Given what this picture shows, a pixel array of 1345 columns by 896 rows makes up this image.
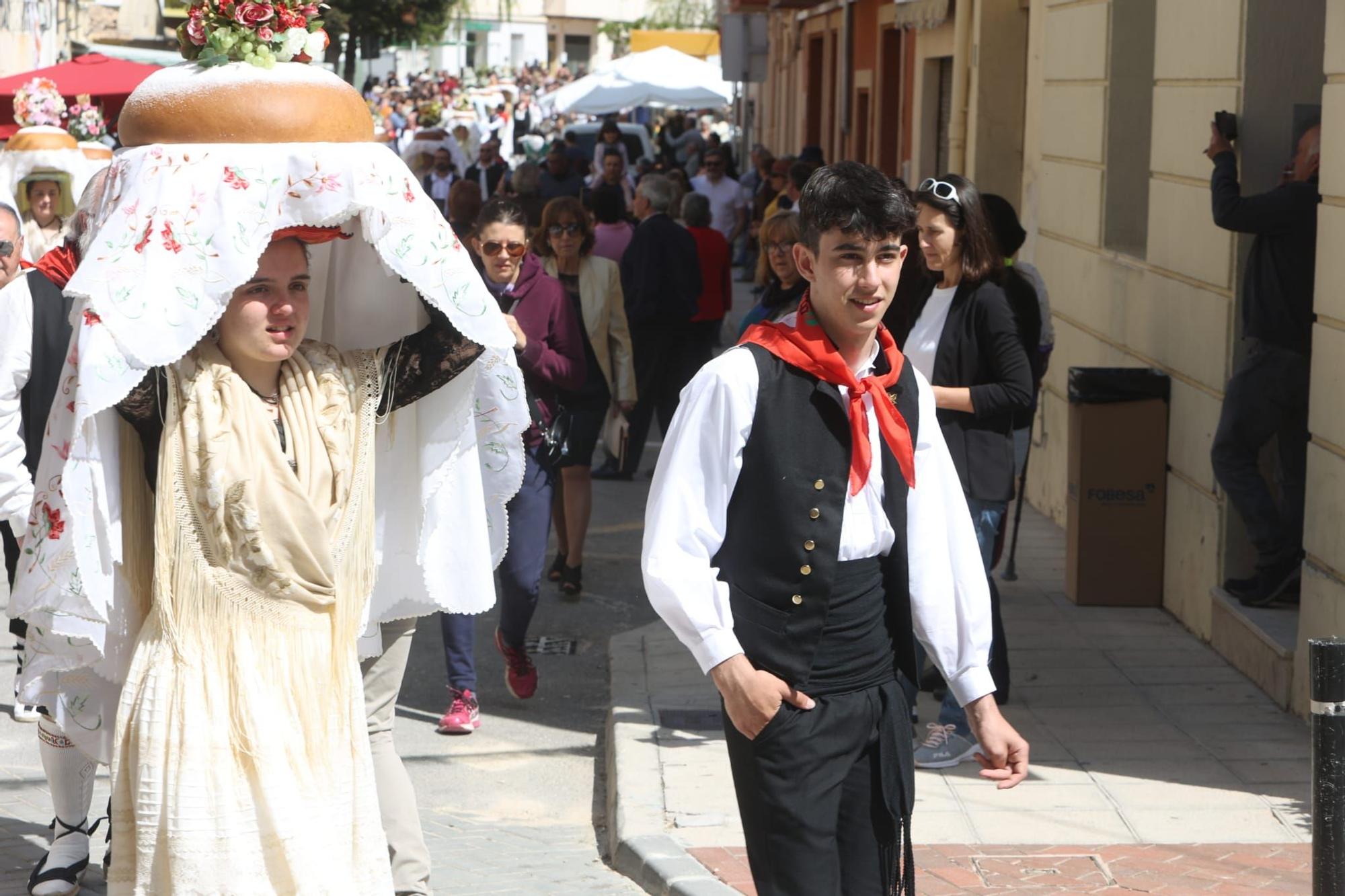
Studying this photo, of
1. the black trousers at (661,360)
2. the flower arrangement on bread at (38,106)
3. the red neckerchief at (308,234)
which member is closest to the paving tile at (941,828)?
the red neckerchief at (308,234)

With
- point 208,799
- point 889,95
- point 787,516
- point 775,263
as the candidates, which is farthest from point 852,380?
point 889,95

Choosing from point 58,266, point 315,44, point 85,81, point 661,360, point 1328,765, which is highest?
point 85,81

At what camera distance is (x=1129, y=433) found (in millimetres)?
8680

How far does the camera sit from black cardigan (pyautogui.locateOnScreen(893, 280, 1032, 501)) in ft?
20.5

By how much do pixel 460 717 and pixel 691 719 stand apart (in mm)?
856

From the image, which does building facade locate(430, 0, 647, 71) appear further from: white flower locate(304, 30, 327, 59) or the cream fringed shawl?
the cream fringed shawl

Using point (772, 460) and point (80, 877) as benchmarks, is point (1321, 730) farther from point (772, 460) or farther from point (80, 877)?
point (80, 877)

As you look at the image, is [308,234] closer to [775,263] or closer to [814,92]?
[775,263]

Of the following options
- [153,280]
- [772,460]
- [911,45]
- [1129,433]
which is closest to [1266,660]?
[1129,433]

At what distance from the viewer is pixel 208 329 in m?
3.67

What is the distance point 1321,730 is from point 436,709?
4.16m

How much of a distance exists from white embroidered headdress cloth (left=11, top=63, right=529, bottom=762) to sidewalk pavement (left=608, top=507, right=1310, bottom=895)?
76.6 inches

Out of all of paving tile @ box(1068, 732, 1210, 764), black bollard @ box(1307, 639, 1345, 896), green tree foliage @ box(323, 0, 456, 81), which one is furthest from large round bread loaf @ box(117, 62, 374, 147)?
green tree foliage @ box(323, 0, 456, 81)

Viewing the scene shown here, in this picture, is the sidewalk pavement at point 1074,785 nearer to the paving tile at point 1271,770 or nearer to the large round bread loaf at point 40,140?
the paving tile at point 1271,770
